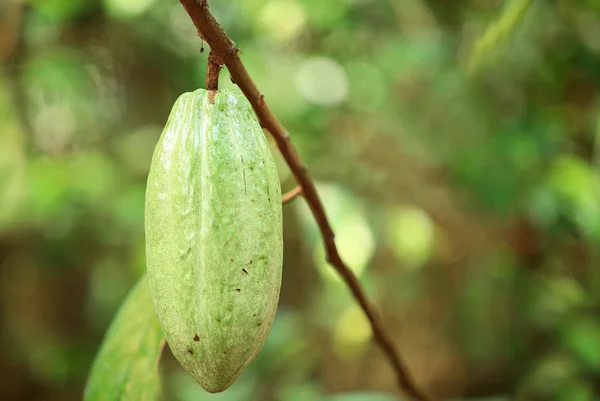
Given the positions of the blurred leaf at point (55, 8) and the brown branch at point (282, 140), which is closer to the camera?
the brown branch at point (282, 140)

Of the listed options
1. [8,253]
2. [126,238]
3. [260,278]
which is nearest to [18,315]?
[8,253]

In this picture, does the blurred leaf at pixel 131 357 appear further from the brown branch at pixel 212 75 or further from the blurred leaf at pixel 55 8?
the blurred leaf at pixel 55 8

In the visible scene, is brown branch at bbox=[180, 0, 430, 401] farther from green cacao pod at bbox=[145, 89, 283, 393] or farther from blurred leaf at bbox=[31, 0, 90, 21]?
blurred leaf at bbox=[31, 0, 90, 21]

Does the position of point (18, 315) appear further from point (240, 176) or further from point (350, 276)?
point (240, 176)

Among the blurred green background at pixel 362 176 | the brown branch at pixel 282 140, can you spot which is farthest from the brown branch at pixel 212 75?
the blurred green background at pixel 362 176

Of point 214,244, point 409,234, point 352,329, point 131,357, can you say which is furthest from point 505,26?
point 352,329

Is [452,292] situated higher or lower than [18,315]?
lower
